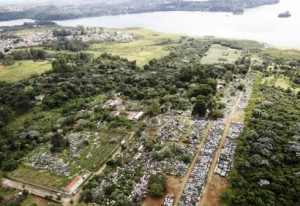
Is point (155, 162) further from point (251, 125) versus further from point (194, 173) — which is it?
point (251, 125)

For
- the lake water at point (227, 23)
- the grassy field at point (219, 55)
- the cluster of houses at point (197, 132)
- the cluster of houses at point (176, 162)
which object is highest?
the lake water at point (227, 23)

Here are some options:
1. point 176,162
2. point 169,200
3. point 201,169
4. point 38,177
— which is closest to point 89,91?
point 38,177

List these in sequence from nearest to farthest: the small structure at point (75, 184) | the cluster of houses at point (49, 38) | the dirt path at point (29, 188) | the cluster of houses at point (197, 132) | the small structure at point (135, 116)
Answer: the small structure at point (75, 184), the dirt path at point (29, 188), the cluster of houses at point (197, 132), the small structure at point (135, 116), the cluster of houses at point (49, 38)

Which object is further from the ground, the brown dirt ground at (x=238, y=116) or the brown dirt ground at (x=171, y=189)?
the brown dirt ground at (x=238, y=116)

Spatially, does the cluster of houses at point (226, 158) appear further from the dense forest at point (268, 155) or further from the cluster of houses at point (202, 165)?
the dense forest at point (268, 155)

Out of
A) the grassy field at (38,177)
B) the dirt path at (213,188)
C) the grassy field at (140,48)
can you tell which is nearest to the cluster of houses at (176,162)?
the dirt path at (213,188)

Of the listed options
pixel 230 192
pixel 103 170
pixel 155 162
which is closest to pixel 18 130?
pixel 103 170
